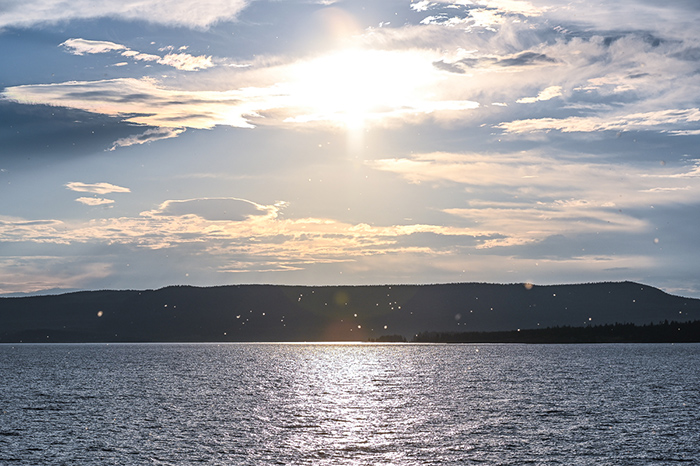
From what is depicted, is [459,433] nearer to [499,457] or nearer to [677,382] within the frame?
[499,457]

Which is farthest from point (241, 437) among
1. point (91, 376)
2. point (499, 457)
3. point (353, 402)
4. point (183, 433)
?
point (91, 376)

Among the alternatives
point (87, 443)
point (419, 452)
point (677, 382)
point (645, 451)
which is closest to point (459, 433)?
point (419, 452)

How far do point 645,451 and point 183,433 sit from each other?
4147 cm

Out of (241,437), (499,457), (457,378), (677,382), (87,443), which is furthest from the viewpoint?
(457,378)

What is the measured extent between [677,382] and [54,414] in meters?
104

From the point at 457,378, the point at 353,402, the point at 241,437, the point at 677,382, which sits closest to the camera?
the point at 241,437

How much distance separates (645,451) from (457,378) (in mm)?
87726

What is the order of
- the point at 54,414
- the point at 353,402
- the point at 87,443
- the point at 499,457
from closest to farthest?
the point at 499,457
the point at 87,443
the point at 54,414
the point at 353,402

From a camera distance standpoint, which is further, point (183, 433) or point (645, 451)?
point (183, 433)

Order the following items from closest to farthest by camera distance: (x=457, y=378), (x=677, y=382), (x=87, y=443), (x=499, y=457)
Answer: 1. (x=499, y=457)
2. (x=87, y=443)
3. (x=677, y=382)
4. (x=457, y=378)

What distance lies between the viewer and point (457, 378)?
143250 mm

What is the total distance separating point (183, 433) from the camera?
6694 centimetres

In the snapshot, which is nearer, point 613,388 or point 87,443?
point 87,443

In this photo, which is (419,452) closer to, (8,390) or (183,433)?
(183,433)
